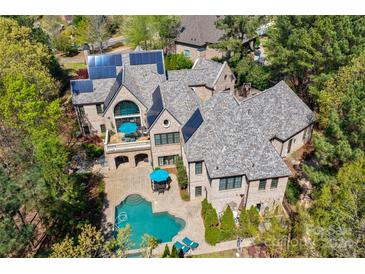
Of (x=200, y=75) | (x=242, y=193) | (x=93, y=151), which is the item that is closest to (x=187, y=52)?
(x=200, y=75)

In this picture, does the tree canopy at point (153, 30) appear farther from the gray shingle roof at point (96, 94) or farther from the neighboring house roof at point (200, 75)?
the gray shingle roof at point (96, 94)

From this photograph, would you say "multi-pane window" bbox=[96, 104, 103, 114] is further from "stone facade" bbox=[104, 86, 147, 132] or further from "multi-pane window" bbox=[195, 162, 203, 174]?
"multi-pane window" bbox=[195, 162, 203, 174]

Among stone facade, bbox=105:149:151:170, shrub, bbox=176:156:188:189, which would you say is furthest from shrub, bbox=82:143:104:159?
shrub, bbox=176:156:188:189

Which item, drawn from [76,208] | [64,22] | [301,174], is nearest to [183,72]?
[301,174]

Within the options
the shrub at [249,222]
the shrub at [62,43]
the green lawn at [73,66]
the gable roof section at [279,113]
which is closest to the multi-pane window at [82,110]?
the gable roof section at [279,113]

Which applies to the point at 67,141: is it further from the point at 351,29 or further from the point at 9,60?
the point at 351,29

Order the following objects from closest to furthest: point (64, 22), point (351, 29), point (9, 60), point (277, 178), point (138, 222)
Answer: point (277, 178), point (138, 222), point (9, 60), point (351, 29), point (64, 22)
